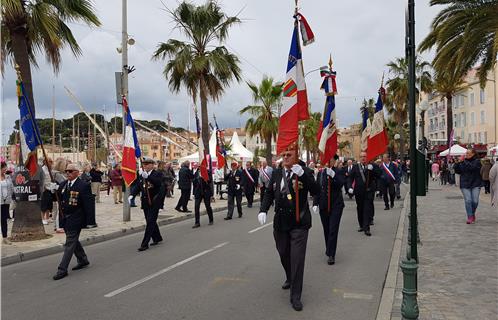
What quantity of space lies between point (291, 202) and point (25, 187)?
742cm

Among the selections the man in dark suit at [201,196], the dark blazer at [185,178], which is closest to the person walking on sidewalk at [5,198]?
the man in dark suit at [201,196]

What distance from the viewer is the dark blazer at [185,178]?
17.2m

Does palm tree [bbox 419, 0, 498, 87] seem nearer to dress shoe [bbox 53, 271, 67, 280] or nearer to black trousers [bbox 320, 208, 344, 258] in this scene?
black trousers [bbox 320, 208, 344, 258]

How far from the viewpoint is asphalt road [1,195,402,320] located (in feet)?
17.9

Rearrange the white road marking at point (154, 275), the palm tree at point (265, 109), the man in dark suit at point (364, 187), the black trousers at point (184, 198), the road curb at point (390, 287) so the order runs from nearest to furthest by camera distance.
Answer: the road curb at point (390, 287) → the white road marking at point (154, 275) → the man in dark suit at point (364, 187) → the black trousers at point (184, 198) → the palm tree at point (265, 109)

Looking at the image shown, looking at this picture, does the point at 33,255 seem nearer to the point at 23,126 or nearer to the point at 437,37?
the point at 23,126

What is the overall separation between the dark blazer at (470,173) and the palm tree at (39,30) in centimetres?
1000

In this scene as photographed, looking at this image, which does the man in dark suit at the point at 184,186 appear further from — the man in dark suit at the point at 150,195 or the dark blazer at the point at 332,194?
the dark blazer at the point at 332,194

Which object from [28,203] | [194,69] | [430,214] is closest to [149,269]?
[28,203]

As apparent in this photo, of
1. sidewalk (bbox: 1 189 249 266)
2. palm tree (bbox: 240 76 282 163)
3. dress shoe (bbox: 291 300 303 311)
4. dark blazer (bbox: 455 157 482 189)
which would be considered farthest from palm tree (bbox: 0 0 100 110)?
palm tree (bbox: 240 76 282 163)

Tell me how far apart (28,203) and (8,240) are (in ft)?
2.99

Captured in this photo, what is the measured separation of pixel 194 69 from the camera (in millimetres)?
19594

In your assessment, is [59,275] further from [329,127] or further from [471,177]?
[471,177]

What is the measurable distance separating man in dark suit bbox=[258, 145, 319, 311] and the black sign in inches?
274
